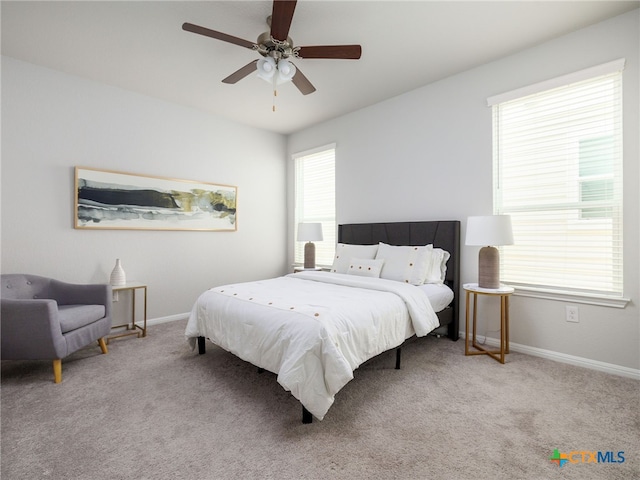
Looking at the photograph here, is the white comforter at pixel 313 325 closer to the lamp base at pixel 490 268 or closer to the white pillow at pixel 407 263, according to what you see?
the white pillow at pixel 407 263

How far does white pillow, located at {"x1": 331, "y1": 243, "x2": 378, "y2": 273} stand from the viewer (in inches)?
142

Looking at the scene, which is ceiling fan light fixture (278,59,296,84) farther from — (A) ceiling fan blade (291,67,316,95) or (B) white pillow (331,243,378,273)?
(B) white pillow (331,243,378,273)

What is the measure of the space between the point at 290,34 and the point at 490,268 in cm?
268

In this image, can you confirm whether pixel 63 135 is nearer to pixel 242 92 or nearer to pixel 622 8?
pixel 242 92

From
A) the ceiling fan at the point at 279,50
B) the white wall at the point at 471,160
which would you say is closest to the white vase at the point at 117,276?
the ceiling fan at the point at 279,50

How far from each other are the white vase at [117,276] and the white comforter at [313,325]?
124 centimetres

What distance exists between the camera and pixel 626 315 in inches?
94.7

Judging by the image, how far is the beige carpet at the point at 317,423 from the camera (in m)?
1.47

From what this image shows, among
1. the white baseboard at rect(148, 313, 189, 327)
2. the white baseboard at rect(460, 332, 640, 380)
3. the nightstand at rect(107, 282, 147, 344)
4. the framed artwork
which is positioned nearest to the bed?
the white baseboard at rect(460, 332, 640, 380)

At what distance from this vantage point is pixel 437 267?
3227mm

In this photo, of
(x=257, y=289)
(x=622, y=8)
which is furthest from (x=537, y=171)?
(x=257, y=289)

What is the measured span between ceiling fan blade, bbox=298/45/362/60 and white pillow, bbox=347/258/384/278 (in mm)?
1971

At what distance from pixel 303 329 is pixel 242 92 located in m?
3.05

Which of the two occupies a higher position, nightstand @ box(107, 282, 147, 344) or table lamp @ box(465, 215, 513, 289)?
table lamp @ box(465, 215, 513, 289)
